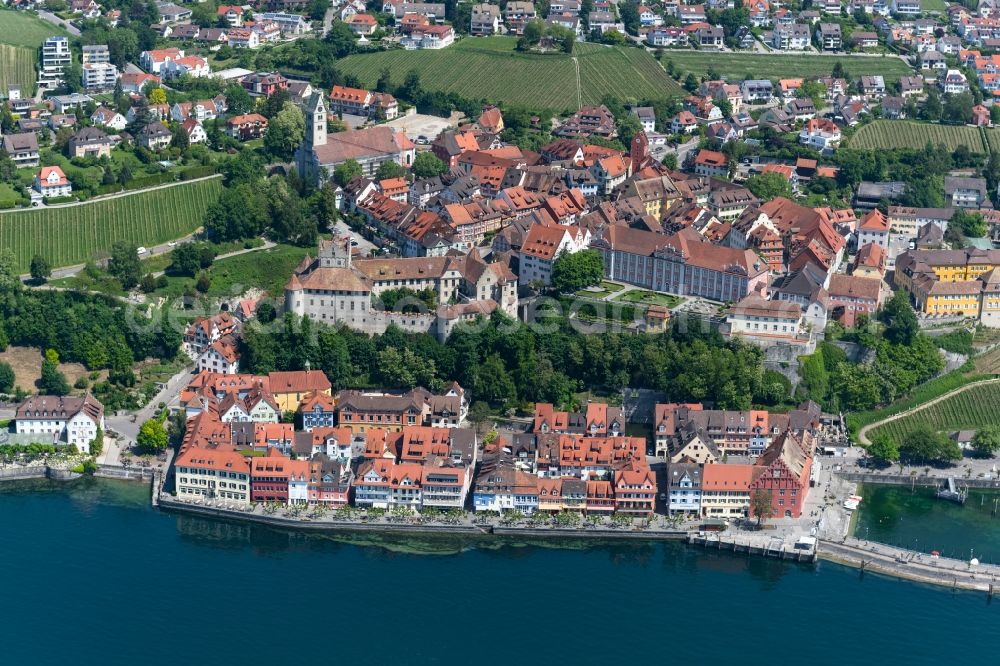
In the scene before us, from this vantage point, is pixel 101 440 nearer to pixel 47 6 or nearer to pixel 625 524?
pixel 625 524

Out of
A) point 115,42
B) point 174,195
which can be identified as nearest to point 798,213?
point 174,195

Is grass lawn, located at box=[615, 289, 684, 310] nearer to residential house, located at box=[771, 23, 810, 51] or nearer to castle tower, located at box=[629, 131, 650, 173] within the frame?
castle tower, located at box=[629, 131, 650, 173]

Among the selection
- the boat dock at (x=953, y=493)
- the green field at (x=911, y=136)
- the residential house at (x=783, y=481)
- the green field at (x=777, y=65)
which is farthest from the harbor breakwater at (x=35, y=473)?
the green field at (x=777, y=65)

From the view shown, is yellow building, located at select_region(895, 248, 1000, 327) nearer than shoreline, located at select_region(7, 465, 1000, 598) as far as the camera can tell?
No

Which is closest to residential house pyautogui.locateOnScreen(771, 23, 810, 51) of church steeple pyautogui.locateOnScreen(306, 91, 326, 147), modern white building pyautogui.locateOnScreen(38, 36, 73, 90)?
church steeple pyautogui.locateOnScreen(306, 91, 326, 147)

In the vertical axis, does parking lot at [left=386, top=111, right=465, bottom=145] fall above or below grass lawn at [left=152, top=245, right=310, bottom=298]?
above

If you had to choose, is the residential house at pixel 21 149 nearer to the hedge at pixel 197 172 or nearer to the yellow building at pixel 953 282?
the hedge at pixel 197 172

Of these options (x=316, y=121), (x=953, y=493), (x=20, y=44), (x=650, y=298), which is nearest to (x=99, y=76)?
(x=20, y=44)
